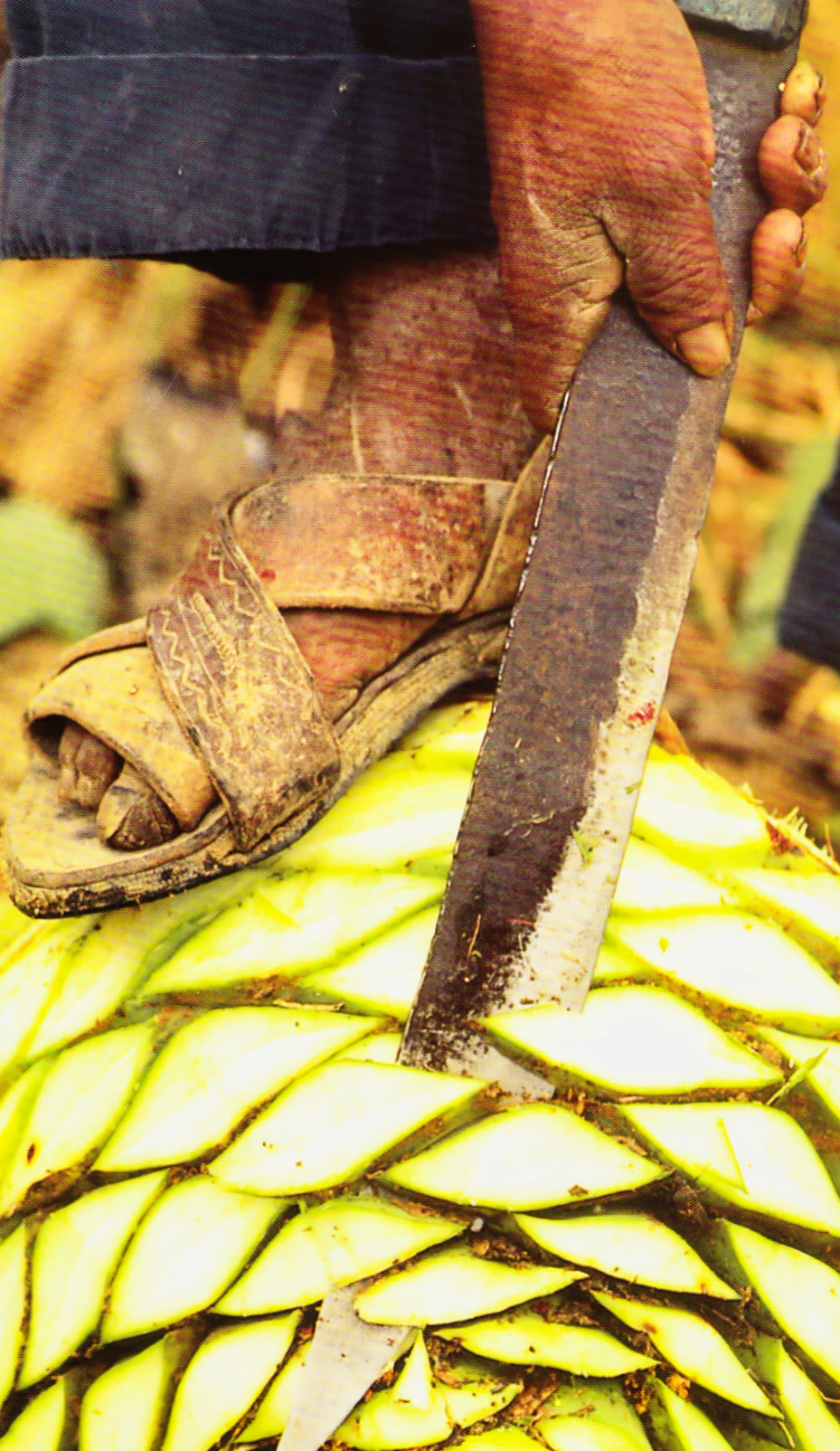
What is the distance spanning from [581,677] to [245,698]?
192mm

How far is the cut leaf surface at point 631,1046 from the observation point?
0.62 metres

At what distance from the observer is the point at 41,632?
1.27 metres

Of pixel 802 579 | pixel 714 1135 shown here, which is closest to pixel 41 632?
pixel 802 579

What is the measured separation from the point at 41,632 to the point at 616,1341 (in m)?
0.94

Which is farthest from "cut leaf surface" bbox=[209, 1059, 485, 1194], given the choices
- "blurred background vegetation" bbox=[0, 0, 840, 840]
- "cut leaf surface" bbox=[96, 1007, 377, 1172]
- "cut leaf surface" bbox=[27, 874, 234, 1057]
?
"blurred background vegetation" bbox=[0, 0, 840, 840]

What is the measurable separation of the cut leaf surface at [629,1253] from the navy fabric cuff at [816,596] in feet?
2.37

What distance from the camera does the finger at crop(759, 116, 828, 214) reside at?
0.60 metres

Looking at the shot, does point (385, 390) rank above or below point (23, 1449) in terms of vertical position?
above

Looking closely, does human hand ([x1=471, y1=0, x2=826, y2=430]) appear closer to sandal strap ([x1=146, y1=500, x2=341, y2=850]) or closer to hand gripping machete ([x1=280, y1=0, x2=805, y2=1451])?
hand gripping machete ([x1=280, y1=0, x2=805, y2=1451])

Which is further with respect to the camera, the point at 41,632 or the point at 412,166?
the point at 41,632

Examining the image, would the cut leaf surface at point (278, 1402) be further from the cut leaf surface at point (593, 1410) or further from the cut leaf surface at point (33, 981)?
the cut leaf surface at point (33, 981)

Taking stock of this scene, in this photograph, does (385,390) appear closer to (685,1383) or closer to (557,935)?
(557,935)

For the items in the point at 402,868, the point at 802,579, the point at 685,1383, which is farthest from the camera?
the point at 802,579

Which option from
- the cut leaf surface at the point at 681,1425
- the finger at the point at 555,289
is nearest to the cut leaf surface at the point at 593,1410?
the cut leaf surface at the point at 681,1425
